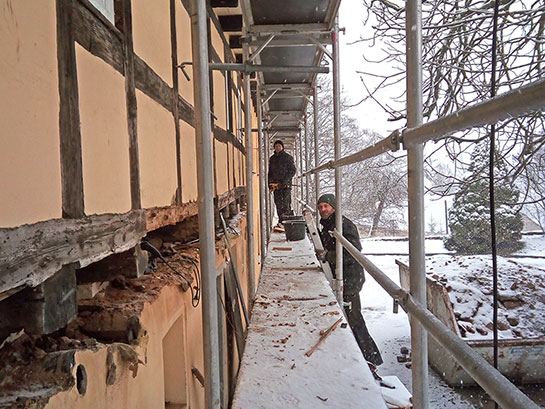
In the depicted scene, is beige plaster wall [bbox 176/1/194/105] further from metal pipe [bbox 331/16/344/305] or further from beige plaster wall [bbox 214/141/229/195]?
beige plaster wall [bbox 214/141/229/195]

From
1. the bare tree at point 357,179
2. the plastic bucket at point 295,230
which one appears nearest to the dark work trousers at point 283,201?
the plastic bucket at point 295,230

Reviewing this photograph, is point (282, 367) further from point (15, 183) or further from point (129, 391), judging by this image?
point (15, 183)

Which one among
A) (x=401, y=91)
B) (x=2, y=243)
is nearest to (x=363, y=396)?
(x=2, y=243)

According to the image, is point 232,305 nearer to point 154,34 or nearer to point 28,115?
point 154,34

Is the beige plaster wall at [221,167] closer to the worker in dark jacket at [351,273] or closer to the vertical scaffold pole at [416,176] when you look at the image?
the worker in dark jacket at [351,273]

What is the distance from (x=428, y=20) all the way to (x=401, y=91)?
909 millimetres

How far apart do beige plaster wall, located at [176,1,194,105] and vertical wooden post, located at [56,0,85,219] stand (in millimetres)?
1610

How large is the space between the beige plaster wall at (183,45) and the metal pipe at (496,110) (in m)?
2.36

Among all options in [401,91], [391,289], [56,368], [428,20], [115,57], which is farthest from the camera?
[401,91]

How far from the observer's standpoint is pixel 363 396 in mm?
1841

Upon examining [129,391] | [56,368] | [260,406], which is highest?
[56,368]

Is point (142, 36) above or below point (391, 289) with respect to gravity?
above

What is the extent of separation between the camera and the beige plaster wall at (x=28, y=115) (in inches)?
40.4

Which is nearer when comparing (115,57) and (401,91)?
(115,57)
